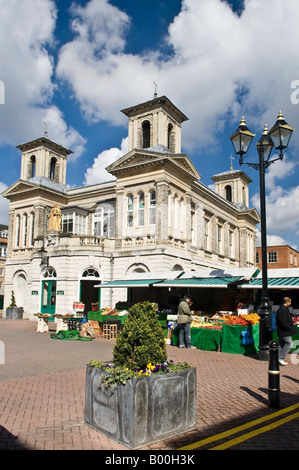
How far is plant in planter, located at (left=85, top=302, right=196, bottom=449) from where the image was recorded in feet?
16.1

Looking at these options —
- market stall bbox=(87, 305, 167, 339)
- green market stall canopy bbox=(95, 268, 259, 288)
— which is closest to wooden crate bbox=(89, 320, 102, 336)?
market stall bbox=(87, 305, 167, 339)

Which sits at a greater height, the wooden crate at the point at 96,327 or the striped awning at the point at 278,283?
the striped awning at the point at 278,283

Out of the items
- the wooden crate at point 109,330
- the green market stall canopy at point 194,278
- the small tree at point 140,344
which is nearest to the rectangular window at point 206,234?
the green market stall canopy at point 194,278

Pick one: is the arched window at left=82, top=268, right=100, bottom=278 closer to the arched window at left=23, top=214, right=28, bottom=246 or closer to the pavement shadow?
the arched window at left=23, top=214, right=28, bottom=246

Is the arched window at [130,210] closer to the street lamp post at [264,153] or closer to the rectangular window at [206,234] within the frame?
the rectangular window at [206,234]

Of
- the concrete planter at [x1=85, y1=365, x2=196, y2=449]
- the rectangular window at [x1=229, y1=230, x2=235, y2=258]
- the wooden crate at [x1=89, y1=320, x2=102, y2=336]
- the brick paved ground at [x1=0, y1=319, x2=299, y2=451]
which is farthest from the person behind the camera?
the rectangular window at [x1=229, y1=230, x2=235, y2=258]

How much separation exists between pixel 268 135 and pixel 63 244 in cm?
1846

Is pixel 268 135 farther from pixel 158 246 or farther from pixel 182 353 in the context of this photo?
pixel 158 246

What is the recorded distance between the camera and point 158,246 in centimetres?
2539

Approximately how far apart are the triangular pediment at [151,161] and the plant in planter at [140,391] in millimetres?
21069

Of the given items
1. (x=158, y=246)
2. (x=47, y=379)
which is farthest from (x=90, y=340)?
(x=158, y=246)

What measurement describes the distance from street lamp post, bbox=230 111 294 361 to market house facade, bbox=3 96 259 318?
9890 millimetres

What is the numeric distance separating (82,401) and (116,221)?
70.2ft

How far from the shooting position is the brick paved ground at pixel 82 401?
5168mm
